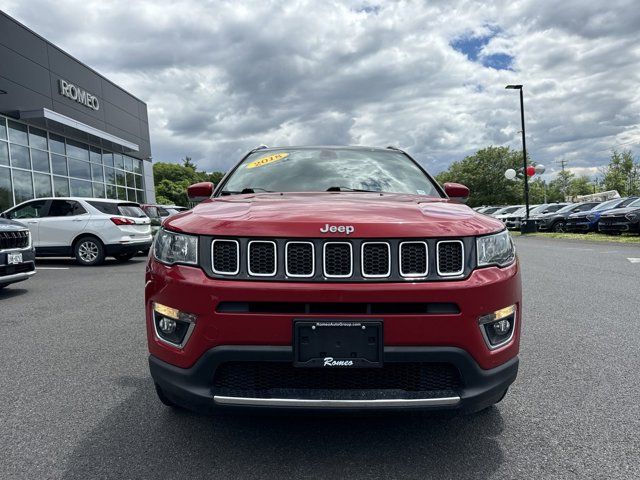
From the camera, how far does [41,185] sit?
19.2 m

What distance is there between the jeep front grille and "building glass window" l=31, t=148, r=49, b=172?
66.3ft

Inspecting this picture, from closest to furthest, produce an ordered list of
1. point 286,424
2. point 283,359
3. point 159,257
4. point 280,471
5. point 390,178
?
point 283,359
point 280,471
point 159,257
point 286,424
point 390,178

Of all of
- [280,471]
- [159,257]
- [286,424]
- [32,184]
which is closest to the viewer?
[280,471]

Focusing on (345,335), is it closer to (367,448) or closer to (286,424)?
(367,448)

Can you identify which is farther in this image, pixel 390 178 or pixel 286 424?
pixel 390 178

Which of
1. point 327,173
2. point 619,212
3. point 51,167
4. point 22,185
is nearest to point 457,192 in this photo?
point 327,173

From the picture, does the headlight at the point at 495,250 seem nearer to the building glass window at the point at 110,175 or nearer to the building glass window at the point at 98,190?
the building glass window at the point at 98,190

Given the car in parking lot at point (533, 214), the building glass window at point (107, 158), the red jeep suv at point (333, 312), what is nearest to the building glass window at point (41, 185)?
the building glass window at point (107, 158)

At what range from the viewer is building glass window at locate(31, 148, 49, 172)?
19.0 m

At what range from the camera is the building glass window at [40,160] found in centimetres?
1900

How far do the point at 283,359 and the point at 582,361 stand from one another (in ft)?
8.89

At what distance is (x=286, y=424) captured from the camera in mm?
2586

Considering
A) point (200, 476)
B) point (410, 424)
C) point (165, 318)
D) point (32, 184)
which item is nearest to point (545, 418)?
point (410, 424)

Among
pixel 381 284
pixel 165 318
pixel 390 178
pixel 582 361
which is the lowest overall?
pixel 582 361
